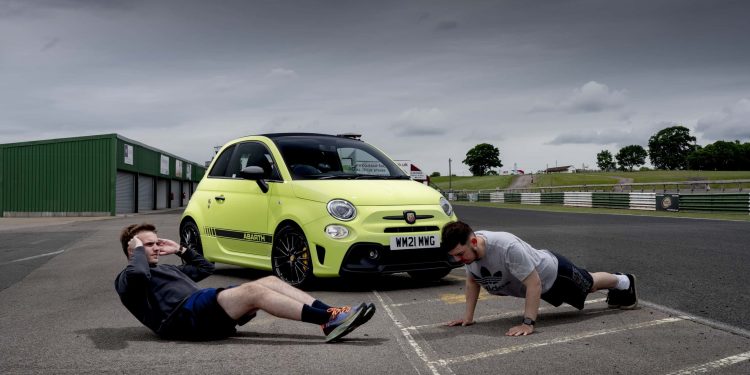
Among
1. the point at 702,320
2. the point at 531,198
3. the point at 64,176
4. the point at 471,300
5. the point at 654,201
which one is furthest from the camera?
the point at 531,198

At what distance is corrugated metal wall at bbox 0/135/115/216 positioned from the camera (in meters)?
36.8

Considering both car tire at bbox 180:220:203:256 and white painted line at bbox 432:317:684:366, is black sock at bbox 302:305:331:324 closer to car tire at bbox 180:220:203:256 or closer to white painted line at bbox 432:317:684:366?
white painted line at bbox 432:317:684:366

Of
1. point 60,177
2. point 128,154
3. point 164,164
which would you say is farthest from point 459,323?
point 164,164

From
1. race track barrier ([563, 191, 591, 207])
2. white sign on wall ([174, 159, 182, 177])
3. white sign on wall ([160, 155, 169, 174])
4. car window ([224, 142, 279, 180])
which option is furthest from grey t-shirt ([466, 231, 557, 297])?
white sign on wall ([174, 159, 182, 177])

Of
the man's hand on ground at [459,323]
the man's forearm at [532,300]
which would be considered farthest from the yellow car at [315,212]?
the man's forearm at [532,300]

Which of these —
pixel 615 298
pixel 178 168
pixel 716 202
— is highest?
pixel 178 168

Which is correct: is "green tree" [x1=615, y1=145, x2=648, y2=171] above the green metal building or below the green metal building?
above

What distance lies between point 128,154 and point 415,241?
120ft

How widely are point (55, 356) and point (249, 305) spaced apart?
1.28 metres

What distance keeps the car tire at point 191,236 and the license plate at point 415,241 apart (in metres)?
2.98

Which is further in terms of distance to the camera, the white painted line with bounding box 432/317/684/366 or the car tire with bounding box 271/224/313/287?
the car tire with bounding box 271/224/313/287

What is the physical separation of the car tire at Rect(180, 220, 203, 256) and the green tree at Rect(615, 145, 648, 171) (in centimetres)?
18159

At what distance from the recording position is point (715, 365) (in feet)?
12.8

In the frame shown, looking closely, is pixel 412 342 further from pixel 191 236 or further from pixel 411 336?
pixel 191 236
